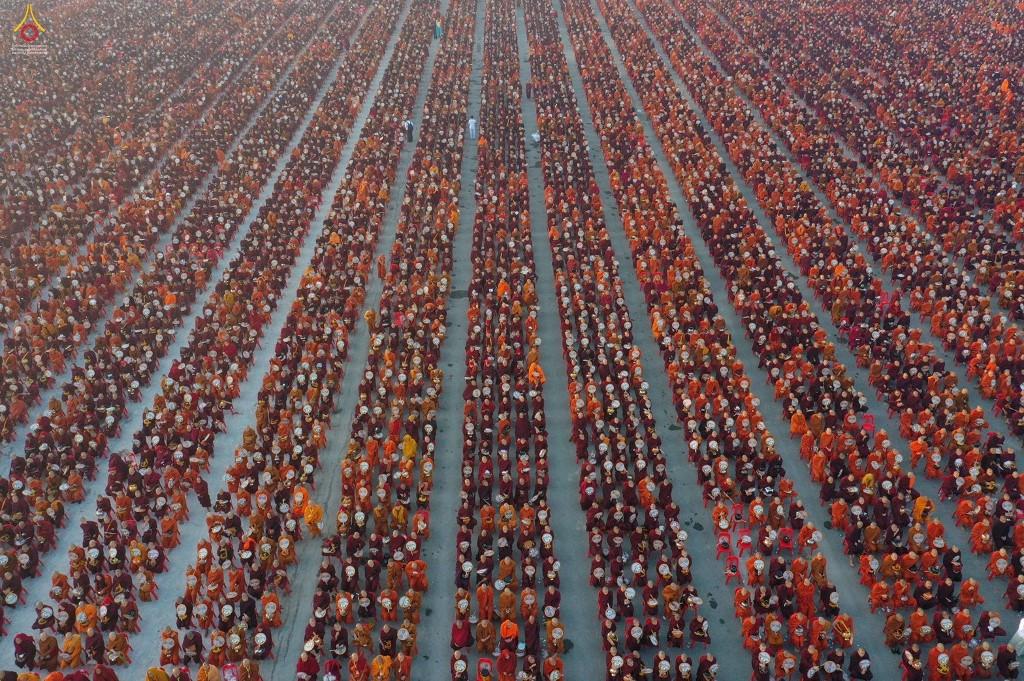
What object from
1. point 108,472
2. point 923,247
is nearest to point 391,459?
point 108,472

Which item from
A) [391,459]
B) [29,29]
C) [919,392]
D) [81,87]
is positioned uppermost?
[29,29]

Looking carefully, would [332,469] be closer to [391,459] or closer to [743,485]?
[391,459]

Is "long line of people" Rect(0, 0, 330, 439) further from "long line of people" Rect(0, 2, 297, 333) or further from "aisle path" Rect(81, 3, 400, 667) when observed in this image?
"aisle path" Rect(81, 3, 400, 667)

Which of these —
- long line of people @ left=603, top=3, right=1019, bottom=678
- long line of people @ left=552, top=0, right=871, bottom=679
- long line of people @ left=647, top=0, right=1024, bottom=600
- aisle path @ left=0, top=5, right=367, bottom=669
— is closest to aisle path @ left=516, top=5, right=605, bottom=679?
long line of people @ left=552, top=0, right=871, bottom=679

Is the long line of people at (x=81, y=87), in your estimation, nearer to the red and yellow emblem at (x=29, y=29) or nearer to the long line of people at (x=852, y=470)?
the red and yellow emblem at (x=29, y=29)

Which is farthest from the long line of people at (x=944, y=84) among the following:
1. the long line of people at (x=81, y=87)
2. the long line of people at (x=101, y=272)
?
the long line of people at (x=81, y=87)

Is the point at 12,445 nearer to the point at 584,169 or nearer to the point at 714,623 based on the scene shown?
the point at 714,623

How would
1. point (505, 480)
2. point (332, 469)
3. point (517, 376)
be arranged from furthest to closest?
point (517, 376) → point (332, 469) → point (505, 480)
